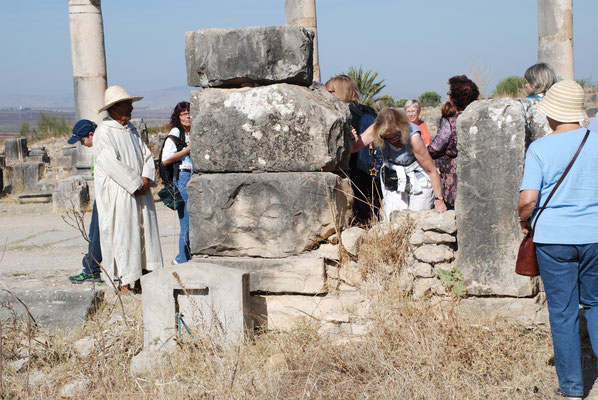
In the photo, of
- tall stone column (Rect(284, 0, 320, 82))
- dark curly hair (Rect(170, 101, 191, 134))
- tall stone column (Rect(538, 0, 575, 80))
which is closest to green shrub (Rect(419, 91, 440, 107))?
tall stone column (Rect(538, 0, 575, 80))

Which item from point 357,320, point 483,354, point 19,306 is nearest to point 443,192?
point 357,320

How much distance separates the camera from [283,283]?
432 centimetres

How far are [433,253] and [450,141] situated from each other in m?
1.25

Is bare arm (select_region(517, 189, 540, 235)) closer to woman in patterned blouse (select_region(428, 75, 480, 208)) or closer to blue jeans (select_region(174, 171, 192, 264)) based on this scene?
woman in patterned blouse (select_region(428, 75, 480, 208))

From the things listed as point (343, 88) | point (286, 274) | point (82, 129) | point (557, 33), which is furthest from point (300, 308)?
point (557, 33)

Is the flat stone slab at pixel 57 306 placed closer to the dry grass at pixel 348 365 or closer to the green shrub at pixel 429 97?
the dry grass at pixel 348 365

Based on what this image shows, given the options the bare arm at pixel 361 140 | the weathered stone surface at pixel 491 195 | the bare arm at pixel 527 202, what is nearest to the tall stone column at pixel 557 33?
the bare arm at pixel 361 140

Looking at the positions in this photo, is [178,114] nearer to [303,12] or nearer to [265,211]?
[265,211]

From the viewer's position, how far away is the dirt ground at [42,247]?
6.15 meters

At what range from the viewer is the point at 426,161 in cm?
462

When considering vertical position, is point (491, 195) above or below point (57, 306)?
above

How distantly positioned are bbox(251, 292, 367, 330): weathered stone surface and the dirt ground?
1.63 m

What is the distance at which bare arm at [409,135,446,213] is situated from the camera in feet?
15.0

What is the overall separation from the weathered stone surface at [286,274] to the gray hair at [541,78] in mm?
2190
